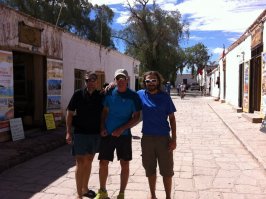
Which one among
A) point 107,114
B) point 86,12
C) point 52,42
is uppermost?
point 86,12

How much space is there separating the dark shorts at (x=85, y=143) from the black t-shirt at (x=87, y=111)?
6 centimetres

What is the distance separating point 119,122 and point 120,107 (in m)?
0.18

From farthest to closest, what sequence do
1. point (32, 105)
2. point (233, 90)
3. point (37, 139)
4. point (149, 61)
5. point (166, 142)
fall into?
point (149, 61) < point (233, 90) < point (32, 105) < point (37, 139) < point (166, 142)

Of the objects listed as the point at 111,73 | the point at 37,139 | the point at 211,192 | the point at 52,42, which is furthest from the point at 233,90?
the point at 211,192

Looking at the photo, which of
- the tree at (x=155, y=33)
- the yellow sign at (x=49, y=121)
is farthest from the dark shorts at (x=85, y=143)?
the tree at (x=155, y=33)

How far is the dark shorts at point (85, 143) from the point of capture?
16.0 ft

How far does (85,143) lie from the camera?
16.1 ft

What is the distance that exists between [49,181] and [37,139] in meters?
3.55

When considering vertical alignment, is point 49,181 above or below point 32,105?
below

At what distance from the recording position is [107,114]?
4859 mm

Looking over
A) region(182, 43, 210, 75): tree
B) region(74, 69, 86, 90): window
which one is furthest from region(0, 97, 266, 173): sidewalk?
region(182, 43, 210, 75): tree

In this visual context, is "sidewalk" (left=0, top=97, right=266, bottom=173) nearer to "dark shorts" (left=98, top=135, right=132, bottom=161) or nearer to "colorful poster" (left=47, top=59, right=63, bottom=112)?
"colorful poster" (left=47, top=59, right=63, bottom=112)

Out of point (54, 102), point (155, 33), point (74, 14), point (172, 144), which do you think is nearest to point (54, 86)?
point (54, 102)

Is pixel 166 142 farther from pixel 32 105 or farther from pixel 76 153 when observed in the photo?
pixel 32 105
